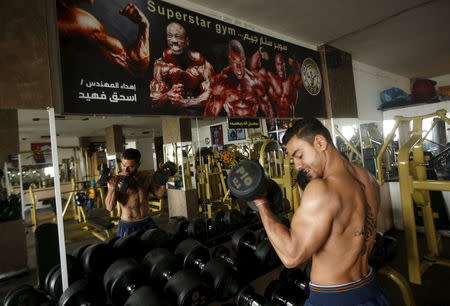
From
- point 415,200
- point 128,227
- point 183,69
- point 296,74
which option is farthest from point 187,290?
point 296,74

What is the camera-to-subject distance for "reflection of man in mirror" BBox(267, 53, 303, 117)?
279 centimetres

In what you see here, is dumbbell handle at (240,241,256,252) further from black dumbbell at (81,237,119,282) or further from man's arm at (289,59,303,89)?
man's arm at (289,59,303,89)

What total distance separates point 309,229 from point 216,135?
1560 mm

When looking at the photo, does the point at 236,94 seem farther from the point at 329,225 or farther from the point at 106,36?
the point at 329,225

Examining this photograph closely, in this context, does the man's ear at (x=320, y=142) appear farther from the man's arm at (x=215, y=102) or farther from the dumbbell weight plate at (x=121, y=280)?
the man's arm at (x=215, y=102)

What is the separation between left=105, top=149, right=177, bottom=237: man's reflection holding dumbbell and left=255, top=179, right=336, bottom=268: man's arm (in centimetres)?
121

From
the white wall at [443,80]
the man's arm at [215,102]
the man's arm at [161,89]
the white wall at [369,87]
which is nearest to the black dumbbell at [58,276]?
the man's arm at [161,89]

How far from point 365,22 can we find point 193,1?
1.95 metres

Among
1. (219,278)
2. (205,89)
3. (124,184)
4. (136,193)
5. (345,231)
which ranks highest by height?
(205,89)

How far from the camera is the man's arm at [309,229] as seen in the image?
0.93 meters

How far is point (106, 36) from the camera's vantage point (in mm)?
1762

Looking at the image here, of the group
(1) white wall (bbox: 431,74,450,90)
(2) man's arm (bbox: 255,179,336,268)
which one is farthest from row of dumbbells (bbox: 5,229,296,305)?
(1) white wall (bbox: 431,74,450,90)

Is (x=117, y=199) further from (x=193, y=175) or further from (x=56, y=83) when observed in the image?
(x=56, y=83)

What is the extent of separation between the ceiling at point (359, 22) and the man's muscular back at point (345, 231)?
1.98 m
